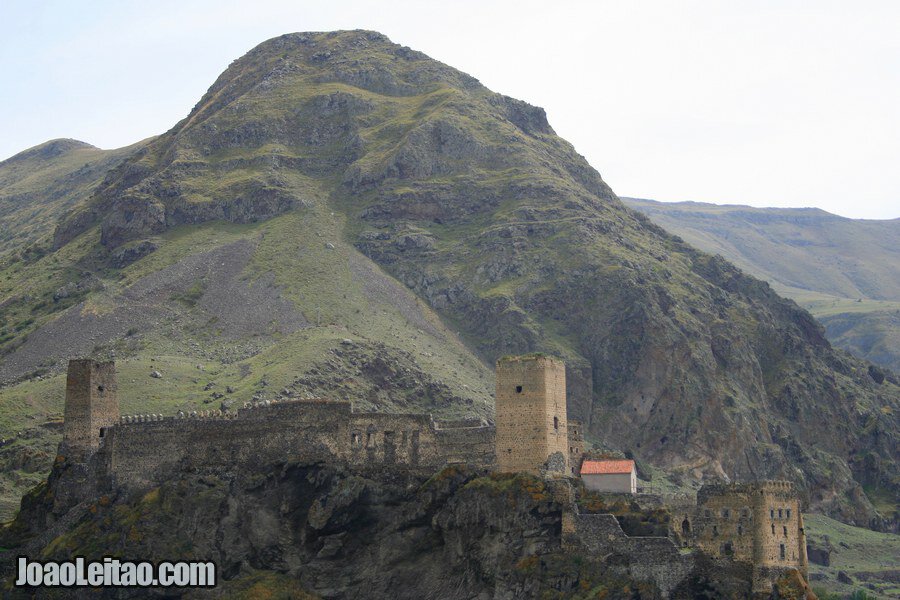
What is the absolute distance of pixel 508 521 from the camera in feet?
403

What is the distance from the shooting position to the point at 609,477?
12850 cm

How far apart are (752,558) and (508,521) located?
62.5ft

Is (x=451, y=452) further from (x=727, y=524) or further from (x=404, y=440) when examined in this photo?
(x=727, y=524)

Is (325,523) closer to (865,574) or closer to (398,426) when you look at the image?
(398,426)

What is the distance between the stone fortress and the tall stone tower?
8 centimetres

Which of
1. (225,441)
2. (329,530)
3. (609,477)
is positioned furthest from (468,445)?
(225,441)

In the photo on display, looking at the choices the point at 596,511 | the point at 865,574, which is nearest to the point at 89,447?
the point at 596,511

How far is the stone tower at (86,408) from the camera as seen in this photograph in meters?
140

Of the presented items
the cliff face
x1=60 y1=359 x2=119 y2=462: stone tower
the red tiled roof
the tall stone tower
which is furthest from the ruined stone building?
x1=60 y1=359 x2=119 y2=462: stone tower

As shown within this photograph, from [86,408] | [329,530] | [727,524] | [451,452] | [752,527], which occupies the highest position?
[86,408]

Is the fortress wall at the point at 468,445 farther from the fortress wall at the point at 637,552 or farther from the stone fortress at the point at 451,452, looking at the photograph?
the fortress wall at the point at 637,552

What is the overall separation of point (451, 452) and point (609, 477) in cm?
1289

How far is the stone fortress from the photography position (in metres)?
114

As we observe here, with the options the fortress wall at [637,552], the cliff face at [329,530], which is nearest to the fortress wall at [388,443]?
the cliff face at [329,530]
